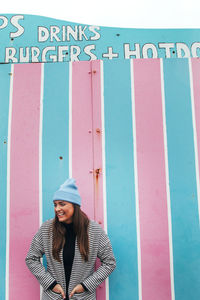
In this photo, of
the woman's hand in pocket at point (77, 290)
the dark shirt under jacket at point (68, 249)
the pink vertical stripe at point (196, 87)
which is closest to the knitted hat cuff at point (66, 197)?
the dark shirt under jacket at point (68, 249)

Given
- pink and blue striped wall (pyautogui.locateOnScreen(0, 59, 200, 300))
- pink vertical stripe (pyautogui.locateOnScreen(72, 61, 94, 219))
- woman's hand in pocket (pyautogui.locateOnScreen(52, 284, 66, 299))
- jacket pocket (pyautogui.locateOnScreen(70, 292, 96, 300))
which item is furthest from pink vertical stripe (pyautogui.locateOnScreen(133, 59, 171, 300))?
woman's hand in pocket (pyautogui.locateOnScreen(52, 284, 66, 299))

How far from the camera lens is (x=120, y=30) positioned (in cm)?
308

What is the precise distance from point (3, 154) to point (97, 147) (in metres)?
0.90

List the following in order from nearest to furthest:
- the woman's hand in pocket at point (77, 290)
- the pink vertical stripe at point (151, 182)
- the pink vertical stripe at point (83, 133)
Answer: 1. the woman's hand in pocket at point (77, 290)
2. the pink vertical stripe at point (151, 182)
3. the pink vertical stripe at point (83, 133)

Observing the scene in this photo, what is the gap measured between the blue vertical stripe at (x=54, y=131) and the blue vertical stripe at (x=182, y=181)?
98 cm

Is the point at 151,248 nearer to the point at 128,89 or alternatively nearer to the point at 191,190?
the point at 191,190

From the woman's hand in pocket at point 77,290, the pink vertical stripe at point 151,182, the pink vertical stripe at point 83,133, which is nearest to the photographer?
the woman's hand in pocket at point 77,290

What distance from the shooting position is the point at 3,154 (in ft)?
9.36

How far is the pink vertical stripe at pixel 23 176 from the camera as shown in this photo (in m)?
2.70

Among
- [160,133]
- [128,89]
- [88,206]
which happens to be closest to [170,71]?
[128,89]

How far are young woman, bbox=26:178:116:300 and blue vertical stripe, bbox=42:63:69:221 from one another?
45cm

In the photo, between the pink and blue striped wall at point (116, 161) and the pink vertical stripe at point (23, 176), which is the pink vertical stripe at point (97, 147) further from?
the pink vertical stripe at point (23, 176)

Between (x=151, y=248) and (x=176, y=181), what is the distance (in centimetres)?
65

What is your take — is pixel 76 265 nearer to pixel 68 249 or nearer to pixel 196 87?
pixel 68 249
